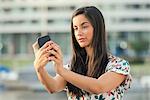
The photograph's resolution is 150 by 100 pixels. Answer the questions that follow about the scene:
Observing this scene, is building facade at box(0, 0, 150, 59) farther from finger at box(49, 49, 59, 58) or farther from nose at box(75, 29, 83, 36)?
finger at box(49, 49, 59, 58)

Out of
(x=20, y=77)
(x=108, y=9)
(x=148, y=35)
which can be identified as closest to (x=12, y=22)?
(x=108, y=9)

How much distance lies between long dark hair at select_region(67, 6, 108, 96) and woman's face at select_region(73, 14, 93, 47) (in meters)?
0.01

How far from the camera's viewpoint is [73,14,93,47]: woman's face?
6.88 ft

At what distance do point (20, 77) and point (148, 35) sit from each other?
144ft

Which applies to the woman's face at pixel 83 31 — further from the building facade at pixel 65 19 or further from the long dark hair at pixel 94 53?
the building facade at pixel 65 19

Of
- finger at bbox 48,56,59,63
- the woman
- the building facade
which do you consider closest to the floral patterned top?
the woman

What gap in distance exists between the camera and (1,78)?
1888 cm

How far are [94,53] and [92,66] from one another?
0.05 meters

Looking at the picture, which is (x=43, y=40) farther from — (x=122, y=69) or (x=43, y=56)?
(x=122, y=69)

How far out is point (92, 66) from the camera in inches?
84.0

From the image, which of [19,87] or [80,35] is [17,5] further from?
[80,35]

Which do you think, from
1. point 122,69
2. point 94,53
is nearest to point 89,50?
point 94,53

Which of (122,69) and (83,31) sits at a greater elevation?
(83,31)

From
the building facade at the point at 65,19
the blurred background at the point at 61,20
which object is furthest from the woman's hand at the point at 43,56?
the building facade at the point at 65,19
